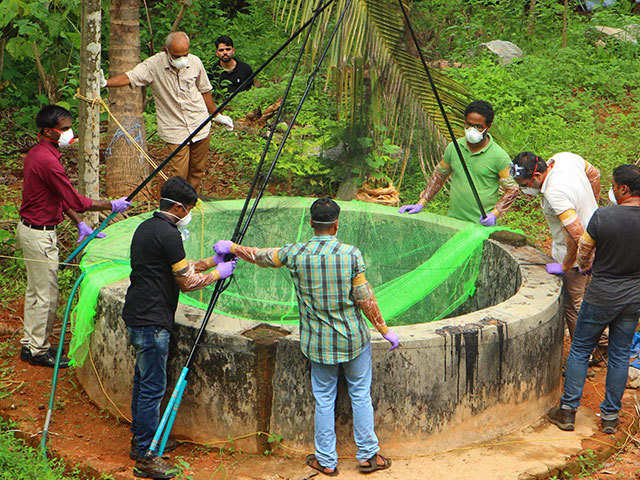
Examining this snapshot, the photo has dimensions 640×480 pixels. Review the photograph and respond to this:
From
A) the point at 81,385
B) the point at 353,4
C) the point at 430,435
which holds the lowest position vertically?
the point at 81,385

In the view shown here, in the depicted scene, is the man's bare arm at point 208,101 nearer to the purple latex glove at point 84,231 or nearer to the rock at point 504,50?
the purple latex glove at point 84,231

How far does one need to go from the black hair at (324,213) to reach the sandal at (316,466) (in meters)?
1.33

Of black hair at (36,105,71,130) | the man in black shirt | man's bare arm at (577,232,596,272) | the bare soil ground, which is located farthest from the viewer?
black hair at (36,105,71,130)

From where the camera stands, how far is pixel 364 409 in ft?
13.8

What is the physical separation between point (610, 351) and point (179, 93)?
4.31 meters

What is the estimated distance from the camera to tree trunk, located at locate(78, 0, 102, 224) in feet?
20.5

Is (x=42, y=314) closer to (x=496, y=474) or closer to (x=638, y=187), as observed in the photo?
(x=496, y=474)

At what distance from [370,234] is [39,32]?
3937 mm

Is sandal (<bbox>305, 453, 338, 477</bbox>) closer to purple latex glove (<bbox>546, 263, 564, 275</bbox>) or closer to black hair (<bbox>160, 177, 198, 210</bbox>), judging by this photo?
black hair (<bbox>160, 177, 198, 210</bbox>)

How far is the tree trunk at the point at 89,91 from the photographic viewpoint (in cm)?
626

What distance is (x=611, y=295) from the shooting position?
15.4 feet

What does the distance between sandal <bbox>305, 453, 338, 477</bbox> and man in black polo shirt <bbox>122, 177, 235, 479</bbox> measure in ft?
2.45

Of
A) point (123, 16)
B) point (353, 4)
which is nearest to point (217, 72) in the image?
point (123, 16)

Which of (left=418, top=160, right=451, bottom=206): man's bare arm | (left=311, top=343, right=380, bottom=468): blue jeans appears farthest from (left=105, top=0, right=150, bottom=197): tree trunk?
(left=311, top=343, right=380, bottom=468): blue jeans
